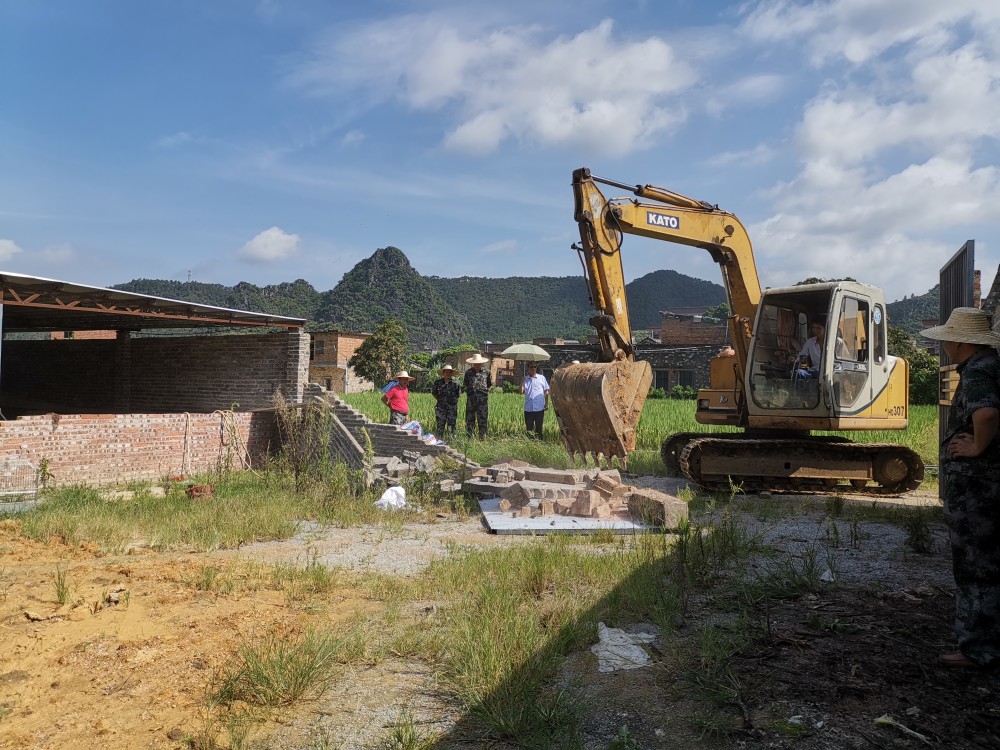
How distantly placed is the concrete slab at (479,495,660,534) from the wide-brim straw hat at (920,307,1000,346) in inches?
146

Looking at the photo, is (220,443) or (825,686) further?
(220,443)

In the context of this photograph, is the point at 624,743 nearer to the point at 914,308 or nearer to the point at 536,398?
the point at 536,398

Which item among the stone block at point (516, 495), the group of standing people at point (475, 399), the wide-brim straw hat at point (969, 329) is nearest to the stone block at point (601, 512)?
the stone block at point (516, 495)

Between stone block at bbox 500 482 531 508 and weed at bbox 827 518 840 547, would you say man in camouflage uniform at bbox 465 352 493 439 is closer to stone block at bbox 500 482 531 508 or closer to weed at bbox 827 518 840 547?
stone block at bbox 500 482 531 508

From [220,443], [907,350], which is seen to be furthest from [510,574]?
[907,350]

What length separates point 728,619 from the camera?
4477mm

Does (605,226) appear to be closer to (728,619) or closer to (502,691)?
(728,619)

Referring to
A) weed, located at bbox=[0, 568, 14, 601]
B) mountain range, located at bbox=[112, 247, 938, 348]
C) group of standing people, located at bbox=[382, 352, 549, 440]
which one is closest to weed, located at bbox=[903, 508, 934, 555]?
weed, located at bbox=[0, 568, 14, 601]

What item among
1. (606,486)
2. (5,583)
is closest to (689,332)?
Result: (606,486)

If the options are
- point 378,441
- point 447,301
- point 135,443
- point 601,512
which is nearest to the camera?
point 601,512

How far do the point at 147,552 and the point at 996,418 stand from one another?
262 inches

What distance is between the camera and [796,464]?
9555 millimetres

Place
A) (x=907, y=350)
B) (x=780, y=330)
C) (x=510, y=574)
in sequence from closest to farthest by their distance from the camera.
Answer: (x=510, y=574) < (x=780, y=330) < (x=907, y=350)

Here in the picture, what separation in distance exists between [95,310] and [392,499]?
→ 634 centimetres
